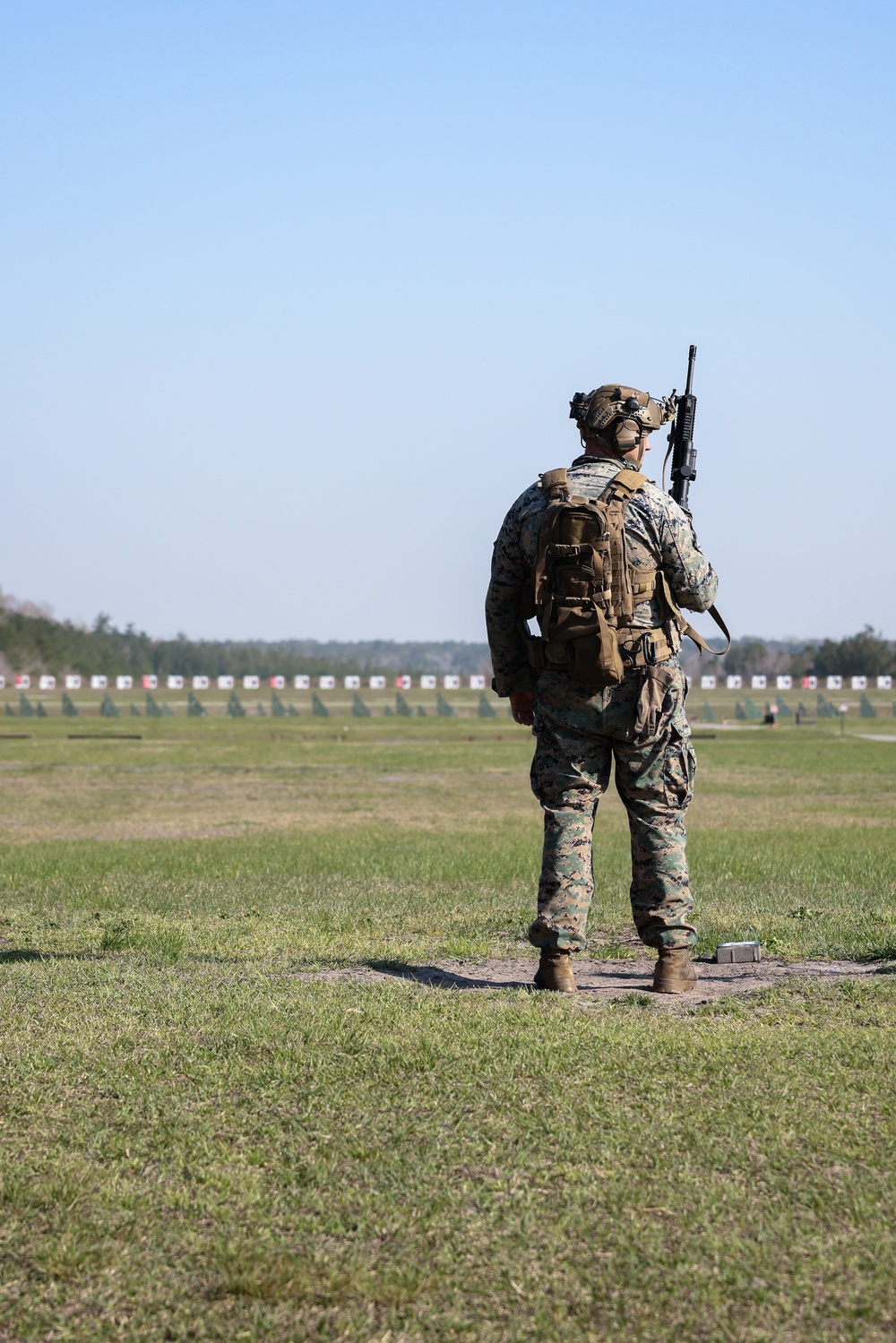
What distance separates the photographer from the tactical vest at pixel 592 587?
6.37 metres

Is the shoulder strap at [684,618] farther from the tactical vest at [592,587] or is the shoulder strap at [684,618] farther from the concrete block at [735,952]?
the concrete block at [735,952]

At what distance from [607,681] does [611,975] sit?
5.23ft

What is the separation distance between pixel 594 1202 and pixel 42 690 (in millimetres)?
124605

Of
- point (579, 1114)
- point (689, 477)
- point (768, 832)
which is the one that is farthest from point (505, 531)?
point (768, 832)

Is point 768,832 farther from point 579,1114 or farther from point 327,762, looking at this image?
point 327,762

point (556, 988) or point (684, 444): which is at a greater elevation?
point (684, 444)

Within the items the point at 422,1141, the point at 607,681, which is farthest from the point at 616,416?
the point at 422,1141

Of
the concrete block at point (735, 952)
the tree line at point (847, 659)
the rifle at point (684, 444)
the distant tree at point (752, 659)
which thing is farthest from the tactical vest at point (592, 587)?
the distant tree at point (752, 659)

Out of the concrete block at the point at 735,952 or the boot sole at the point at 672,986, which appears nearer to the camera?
the boot sole at the point at 672,986

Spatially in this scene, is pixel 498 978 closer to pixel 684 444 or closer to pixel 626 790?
pixel 626 790

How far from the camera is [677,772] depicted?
653 cm

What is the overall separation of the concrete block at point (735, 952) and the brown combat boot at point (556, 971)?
4.03ft

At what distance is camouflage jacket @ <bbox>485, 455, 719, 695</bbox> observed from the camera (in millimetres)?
6512

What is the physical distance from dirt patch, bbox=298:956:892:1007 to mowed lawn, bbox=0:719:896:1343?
165 mm
